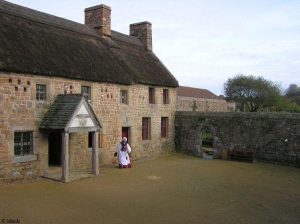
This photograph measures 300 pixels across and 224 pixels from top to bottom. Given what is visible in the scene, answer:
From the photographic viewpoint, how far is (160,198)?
11469mm

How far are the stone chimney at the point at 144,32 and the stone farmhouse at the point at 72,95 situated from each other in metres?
1.79

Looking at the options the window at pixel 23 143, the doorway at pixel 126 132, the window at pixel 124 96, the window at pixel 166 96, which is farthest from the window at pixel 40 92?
the window at pixel 166 96

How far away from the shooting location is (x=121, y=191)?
1230 cm

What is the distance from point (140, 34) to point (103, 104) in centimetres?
934

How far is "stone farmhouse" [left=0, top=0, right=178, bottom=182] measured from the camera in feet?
44.0

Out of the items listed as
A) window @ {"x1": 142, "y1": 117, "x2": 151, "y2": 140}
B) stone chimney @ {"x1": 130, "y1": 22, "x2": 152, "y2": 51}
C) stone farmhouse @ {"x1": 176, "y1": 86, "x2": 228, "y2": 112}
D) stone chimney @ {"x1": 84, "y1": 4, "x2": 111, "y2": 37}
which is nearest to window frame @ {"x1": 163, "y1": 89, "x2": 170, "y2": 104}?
window @ {"x1": 142, "y1": 117, "x2": 151, "y2": 140}

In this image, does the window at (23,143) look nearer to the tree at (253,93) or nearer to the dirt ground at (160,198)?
the dirt ground at (160,198)

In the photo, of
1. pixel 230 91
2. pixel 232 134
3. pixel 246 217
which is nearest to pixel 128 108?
pixel 232 134

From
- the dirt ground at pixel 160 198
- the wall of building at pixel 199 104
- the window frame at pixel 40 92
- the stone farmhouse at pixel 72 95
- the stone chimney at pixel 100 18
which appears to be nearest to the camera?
the dirt ground at pixel 160 198

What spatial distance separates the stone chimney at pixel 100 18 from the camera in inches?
819

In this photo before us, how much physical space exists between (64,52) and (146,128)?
24.7ft

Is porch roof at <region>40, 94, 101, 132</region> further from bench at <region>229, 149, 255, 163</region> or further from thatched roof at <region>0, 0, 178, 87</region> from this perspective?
bench at <region>229, 149, 255, 163</region>

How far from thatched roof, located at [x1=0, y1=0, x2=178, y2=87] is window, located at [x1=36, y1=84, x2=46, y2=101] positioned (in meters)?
0.59

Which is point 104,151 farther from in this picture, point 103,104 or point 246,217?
point 246,217
